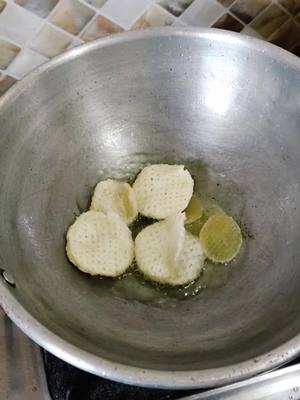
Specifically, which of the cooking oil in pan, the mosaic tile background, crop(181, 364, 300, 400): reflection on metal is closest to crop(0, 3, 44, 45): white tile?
the mosaic tile background

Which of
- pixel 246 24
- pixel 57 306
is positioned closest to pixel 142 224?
pixel 57 306

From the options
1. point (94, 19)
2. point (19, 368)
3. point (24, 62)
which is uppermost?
point (94, 19)

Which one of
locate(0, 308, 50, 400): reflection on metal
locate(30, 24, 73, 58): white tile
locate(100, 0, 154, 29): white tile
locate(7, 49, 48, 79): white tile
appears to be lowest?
locate(0, 308, 50, 400): reflection on metal

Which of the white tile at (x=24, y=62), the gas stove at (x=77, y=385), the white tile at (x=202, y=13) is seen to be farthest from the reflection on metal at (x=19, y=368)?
the white tile at (x=202, y=13)

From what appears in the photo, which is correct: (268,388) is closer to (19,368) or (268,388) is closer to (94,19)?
(19,368)

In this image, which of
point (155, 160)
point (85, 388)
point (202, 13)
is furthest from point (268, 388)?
point (202, 13)

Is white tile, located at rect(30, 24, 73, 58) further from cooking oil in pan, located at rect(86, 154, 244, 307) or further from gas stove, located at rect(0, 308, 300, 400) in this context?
gas stove, located at rect(0, 308, 300, 400)

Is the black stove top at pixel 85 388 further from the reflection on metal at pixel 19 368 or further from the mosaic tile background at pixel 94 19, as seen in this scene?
the mosaic tile background at pixel 94 19

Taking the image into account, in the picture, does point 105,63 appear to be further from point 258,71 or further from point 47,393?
point 47,393
